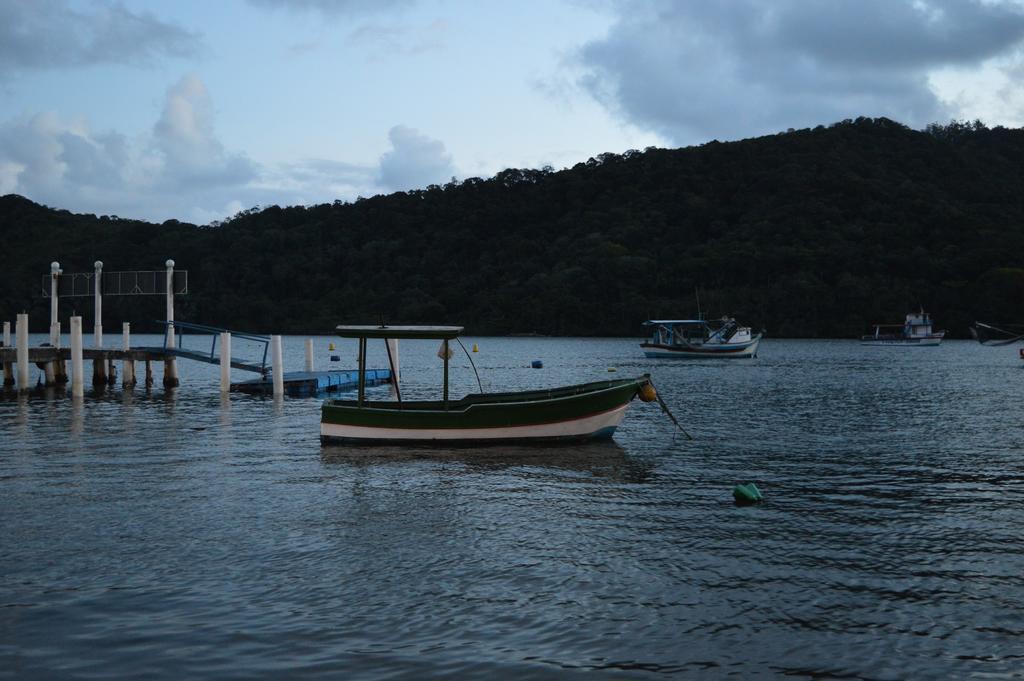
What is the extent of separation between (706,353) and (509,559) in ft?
270

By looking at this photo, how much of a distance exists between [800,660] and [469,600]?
168 inches

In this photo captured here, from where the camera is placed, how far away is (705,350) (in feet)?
307

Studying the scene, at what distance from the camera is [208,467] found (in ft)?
75.5

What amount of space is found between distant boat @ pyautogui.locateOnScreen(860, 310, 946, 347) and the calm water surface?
A: 117934 mm

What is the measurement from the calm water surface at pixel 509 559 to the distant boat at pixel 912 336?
387ft

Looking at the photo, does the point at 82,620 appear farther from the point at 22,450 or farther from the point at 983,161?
the point at 983,161

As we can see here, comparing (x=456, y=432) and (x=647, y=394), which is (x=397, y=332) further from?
(x=647, y=394)

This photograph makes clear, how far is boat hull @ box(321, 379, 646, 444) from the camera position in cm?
2614

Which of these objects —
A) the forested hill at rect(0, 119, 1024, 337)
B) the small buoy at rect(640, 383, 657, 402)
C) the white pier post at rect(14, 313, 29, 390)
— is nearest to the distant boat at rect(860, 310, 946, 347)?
the forested hill at rect(0, 119, 1024, 337)

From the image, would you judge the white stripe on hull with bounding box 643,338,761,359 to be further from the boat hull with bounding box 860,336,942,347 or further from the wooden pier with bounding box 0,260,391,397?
the boat hull with bounding box 860,336,942,347

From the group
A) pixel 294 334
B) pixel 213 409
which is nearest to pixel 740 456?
pixel 213 409

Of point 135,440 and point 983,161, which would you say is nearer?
point 135,440

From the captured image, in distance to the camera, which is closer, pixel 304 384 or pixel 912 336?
pixel 304 384

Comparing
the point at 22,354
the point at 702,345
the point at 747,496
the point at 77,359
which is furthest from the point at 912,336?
the point at 747,496
